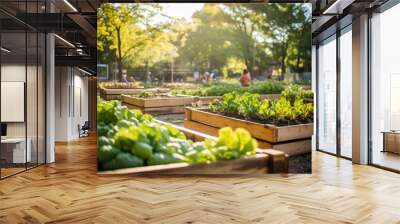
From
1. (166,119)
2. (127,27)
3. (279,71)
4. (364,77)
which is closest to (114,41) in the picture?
(127,27)

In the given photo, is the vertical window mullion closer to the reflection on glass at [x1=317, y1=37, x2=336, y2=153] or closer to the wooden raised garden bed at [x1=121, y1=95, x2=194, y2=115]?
the reflection on glass at [x1=317, y1=37, x2=336, y2=153]

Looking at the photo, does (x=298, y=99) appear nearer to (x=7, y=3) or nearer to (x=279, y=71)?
(x=279, y=71)

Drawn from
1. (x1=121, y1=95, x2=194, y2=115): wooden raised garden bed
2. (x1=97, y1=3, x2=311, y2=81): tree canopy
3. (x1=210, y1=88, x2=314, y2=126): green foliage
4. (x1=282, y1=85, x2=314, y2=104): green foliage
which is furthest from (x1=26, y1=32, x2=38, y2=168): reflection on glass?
(x1=282, y1=85, x2=314, y2=104): green foliage

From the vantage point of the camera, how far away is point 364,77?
7.43m

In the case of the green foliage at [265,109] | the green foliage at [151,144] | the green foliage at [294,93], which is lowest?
the green foliage at [151,144]

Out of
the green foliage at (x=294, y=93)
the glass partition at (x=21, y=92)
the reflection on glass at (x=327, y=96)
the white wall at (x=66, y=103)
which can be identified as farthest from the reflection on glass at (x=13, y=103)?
the white wall at (x=66, y=103)

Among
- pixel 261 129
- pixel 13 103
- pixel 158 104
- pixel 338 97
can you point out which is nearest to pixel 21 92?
pixel 13 103

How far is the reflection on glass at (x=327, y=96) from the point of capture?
896 cm

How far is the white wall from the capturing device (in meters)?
12.8

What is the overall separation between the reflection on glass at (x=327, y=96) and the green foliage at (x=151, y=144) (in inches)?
163

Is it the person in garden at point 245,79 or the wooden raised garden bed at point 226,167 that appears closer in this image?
the wooden raised garden bed at point 226,167

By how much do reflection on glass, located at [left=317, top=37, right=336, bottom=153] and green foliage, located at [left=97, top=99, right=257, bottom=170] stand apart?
4.15 metres

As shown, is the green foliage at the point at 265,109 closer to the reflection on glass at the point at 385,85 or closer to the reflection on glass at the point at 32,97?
the reflection on glass at the point at 385,85

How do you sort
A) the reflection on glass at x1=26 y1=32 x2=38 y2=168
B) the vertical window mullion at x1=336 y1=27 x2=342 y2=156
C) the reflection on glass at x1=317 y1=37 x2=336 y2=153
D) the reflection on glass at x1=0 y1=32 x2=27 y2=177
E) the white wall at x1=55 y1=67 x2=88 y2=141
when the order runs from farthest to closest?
the white wall at x1=55 y1=67 x2=88 y2=141 → the reflection on glass at x1=317 y1=37 x2=336 y2=153 → the vertical window mullion at x1=336 y1=27 x2=342 y2=156 → the reflection on glass at x1=26 y1=32 x2=38 y2=168 → the reflection on glass at x1=0 y1=32 x2=27 y2=177
